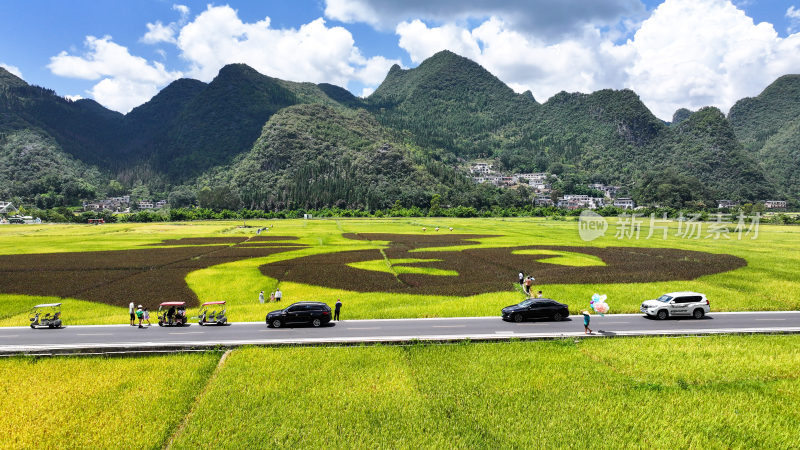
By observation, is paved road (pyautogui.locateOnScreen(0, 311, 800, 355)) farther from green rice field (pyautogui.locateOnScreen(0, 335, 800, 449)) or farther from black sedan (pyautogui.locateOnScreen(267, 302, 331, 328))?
green rice field (pyautogui.locateOnScreen(0, 335, 800, 449))

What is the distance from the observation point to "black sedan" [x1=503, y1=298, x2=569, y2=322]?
91.0 ft

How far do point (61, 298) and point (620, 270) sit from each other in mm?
59929

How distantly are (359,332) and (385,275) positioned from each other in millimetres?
19842

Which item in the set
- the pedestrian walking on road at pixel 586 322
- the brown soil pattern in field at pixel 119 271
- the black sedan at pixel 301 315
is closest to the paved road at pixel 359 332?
the pedestrian walking on road at pixel 586 322

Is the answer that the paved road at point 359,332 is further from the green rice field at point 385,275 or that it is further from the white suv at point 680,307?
the green rice field at point 385,275

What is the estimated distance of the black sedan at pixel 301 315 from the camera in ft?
88.2

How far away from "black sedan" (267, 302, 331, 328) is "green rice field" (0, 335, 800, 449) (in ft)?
15.3

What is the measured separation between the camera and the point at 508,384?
18.1 m

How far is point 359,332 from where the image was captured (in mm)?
25469

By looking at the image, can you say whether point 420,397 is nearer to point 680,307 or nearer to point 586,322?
point 586,322

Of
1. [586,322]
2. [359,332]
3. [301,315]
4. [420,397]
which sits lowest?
[359,332]

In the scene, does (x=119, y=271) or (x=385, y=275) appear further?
(x=119, y=271)
